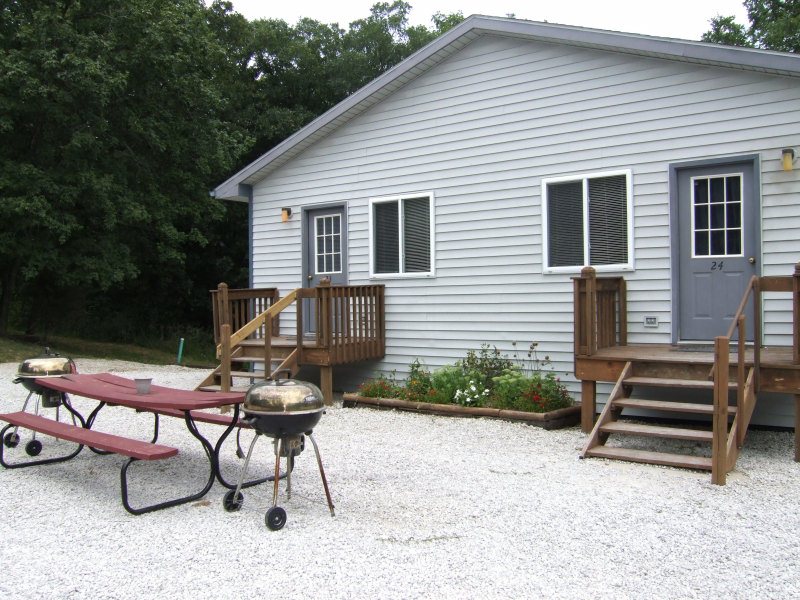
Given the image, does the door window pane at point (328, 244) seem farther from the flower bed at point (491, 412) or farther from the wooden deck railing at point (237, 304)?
the flower bed at point (491, 412)

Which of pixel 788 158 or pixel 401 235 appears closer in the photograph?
pixel 788 158

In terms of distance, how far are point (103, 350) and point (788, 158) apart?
15242 mm

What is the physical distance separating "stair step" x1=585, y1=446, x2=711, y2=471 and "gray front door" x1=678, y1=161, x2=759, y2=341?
6.09 feet

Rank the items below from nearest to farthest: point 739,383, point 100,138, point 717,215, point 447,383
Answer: point 739,383
point 717,215
point 447,383
point 100,138

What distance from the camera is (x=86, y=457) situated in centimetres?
619

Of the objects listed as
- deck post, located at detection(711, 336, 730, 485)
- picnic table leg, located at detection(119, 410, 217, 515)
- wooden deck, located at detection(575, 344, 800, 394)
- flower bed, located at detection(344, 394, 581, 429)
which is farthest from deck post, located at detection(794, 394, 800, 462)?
picnic table leg, located at detection(119, 410, 217, 515)

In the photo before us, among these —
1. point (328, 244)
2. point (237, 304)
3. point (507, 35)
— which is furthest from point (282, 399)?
point (328, 244)

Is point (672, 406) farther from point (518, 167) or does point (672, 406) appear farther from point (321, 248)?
point (321, 248)

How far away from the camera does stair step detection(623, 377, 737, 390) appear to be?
→ 19.6ft

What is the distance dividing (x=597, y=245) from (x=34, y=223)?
1170 centimetres

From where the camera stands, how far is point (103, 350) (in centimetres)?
1734

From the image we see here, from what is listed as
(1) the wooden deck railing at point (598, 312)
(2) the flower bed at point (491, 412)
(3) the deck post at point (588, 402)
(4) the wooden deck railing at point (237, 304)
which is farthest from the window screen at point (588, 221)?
(4) the wooden deck railing at point (237, 304)

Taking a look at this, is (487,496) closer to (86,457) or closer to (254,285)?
(86,457)

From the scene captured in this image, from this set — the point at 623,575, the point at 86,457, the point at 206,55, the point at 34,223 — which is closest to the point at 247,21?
the point at 206,55
